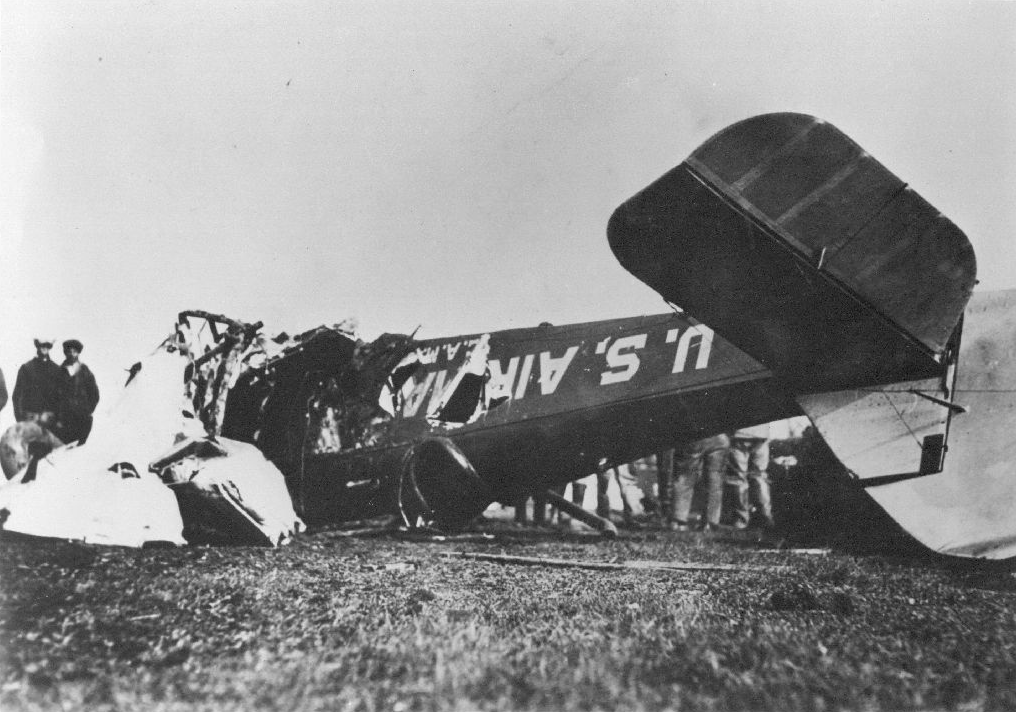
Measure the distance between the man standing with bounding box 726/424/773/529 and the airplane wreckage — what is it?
28cm

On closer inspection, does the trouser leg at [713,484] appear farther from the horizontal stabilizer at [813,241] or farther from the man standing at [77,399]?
the man standing at [77,399]

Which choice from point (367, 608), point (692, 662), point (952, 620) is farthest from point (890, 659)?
point (367, 608)

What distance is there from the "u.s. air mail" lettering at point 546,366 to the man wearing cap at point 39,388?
219 centimetres

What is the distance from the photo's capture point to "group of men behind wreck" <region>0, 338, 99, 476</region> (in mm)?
4180

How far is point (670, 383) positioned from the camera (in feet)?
13.6

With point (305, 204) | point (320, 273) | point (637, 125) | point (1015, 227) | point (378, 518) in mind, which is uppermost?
point (637, 125)

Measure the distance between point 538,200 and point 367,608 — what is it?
246 cm

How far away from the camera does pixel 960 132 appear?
12.4 feet

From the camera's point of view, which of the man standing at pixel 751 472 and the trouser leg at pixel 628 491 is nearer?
the man standing at pixel 751 472

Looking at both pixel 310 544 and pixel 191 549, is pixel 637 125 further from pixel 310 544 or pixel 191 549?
pixel 191 549

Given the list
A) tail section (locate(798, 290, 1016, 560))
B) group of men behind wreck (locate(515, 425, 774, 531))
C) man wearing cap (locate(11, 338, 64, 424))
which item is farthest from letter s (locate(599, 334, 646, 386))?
man wearing cap (locate(11, 338, 64, 424))

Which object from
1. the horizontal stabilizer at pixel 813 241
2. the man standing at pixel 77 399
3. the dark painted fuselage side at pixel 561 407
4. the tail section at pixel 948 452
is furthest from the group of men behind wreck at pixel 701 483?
the man standing at pixel 77 399

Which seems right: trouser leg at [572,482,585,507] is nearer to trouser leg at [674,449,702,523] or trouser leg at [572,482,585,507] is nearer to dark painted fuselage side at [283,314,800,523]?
dark painted fuselage side at [283,314,800,523]

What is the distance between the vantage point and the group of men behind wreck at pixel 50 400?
4180mm
